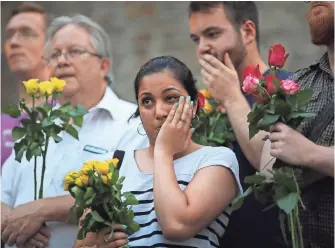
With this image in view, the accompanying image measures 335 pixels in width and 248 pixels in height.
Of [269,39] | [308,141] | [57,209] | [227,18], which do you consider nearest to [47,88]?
[57,209]

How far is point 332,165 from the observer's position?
97.2 inches

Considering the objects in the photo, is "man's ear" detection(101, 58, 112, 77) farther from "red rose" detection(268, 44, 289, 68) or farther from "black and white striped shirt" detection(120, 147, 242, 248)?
"red rose" detection(268, 44, 289, 68)

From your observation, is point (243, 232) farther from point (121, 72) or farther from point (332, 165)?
point (121, 72)

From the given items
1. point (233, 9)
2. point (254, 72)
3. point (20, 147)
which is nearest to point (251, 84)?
point (254, 72)

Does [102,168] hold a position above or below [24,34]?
below

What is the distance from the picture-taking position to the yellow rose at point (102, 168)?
105 inches

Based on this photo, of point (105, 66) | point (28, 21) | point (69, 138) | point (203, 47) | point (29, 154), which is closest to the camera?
point (29, 154)

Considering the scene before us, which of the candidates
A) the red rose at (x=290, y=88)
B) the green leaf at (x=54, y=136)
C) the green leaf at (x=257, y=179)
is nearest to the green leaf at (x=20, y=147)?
the green leaf at (x=54, y=136)

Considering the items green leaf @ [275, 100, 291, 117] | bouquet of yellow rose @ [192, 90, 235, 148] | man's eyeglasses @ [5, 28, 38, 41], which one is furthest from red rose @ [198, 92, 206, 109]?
man's eyeglasses @ [5, 28, 38, 41]

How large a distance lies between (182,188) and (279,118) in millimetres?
436

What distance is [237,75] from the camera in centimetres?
338

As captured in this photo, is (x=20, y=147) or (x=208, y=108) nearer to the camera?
(x=20, y=147)

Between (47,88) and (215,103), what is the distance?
71 cm

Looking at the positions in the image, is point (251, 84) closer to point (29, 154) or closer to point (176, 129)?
point (176, 129)
